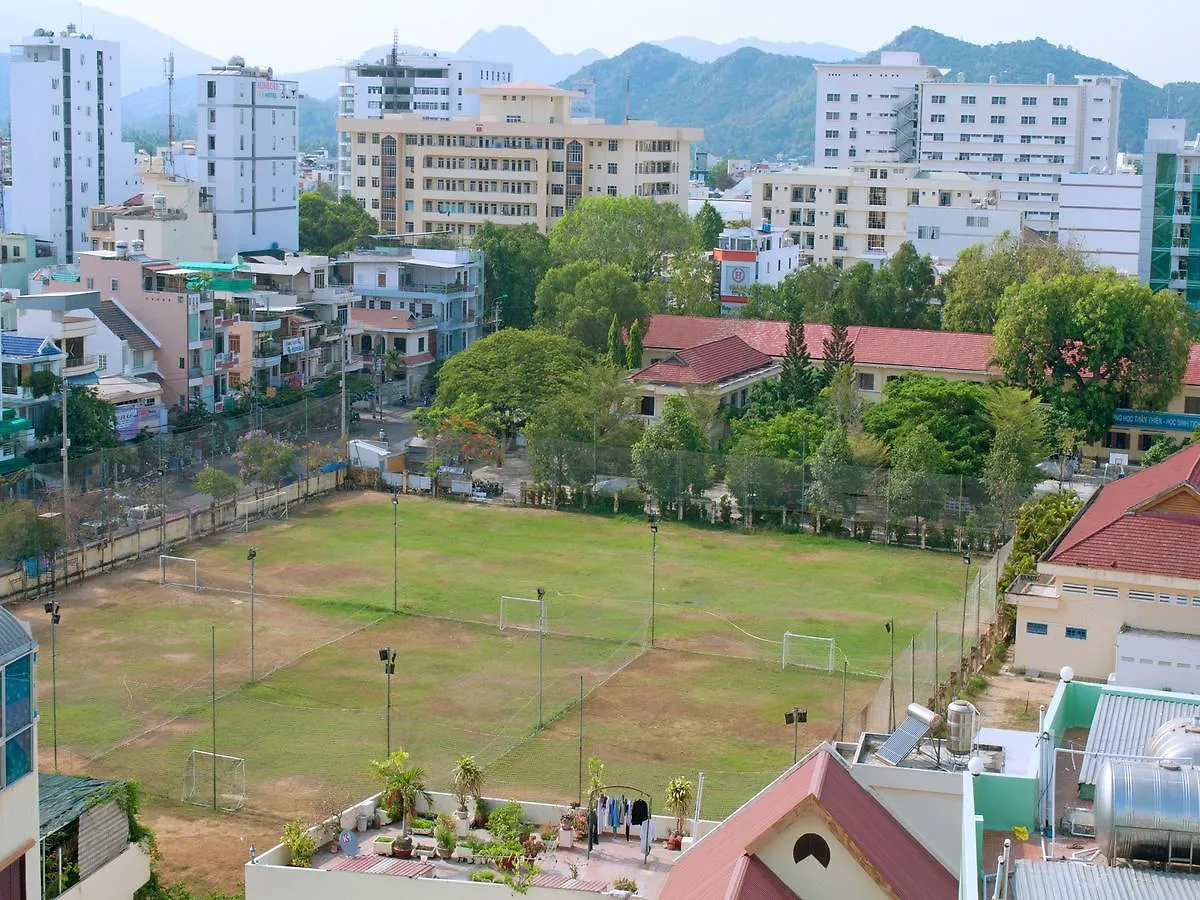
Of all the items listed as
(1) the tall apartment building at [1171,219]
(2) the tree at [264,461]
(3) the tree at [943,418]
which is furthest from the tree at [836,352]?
(1) the tall apartment building at [1171,219]

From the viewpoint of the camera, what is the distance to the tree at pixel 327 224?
242 ft

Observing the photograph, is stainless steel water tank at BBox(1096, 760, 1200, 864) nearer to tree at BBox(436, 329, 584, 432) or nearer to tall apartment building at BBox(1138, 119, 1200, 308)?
tree at BBox(436, 329, 584, 432)

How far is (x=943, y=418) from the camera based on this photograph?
42438 millimetres

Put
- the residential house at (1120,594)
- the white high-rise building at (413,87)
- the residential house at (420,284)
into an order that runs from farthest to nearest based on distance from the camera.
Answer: the white high-rise building at (413,87), the residential house at (420,284), the residential house at (1120,594)

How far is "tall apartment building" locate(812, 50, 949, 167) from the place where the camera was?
106688 mm

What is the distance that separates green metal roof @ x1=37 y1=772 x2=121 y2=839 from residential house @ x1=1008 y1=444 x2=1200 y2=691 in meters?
16.2

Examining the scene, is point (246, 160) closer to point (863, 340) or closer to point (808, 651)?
point (863, 340)

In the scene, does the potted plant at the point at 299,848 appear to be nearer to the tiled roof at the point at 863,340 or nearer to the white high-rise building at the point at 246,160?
the tiled roof at the point at 863,340

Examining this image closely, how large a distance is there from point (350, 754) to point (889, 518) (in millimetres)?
17747

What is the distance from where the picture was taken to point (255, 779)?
77.5 feet

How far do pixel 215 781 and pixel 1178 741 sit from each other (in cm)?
1446

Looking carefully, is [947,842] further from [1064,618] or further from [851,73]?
[851,73]

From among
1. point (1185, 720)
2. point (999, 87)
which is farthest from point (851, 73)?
point (1185, 720)

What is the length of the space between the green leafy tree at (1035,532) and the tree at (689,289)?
27.1 m
